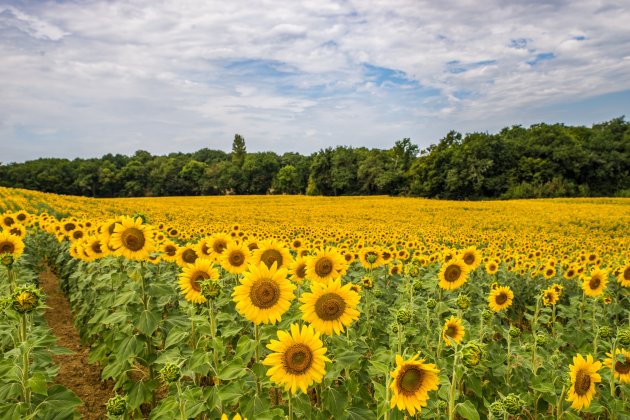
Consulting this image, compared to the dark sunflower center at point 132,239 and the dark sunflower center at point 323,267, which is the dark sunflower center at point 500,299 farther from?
the dark sunflower center at point 132,239

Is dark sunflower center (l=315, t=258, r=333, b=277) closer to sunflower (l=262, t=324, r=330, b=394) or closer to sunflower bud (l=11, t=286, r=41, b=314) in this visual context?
sunflower (l=262, t=324, r=330, b=394)

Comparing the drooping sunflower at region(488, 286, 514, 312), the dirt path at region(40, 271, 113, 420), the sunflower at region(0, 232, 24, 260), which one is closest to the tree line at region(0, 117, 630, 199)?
the drooping sunflower at region(488, 286, 514, 312)

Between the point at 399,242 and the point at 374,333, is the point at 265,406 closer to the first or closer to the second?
the point at 374,333

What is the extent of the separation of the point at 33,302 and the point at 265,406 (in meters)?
1.68

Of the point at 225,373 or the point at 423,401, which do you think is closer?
the point at 423,401

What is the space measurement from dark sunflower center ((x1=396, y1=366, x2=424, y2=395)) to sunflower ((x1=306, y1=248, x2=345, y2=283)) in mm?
1355

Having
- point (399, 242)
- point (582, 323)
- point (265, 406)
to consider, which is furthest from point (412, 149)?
point (265, 406)

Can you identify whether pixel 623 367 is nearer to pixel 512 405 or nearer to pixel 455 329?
pixel 455 329

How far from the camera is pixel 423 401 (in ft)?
7.44

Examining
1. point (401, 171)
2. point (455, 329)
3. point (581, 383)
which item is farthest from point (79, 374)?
point (401, 171)

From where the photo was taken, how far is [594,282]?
586cm

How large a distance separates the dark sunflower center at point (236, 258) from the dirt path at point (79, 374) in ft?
6.19

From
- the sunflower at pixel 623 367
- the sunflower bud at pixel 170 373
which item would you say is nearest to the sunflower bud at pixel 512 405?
the sunflower bud at pixel 170 373

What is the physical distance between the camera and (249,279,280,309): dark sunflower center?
2697 mm
